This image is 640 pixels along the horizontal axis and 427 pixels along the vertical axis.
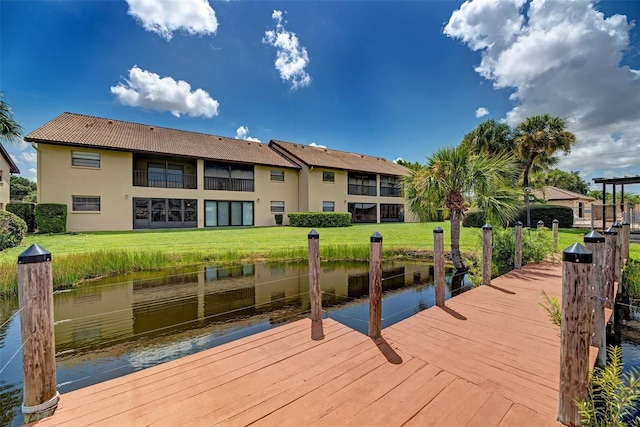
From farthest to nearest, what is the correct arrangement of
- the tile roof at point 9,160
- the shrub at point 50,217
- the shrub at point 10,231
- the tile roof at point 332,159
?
the tile roof at point 332,159
the tile roof at point 9,160
the shrub at point 50,217
the shrub at point 10,231

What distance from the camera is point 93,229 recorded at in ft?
57.4

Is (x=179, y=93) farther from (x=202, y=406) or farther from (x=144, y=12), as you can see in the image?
(x=202, y=406)

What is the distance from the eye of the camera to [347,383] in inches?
107

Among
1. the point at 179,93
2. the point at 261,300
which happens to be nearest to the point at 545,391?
the point at 261,300

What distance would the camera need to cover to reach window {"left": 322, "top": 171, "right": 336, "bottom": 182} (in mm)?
26078

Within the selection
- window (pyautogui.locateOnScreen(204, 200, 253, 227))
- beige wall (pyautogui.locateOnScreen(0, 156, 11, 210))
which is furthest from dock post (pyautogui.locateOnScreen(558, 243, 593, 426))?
beige wall (pyautogui.locateOnScreen(0, 156, 11, 210))

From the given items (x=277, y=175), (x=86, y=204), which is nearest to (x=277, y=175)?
(x=277, y=175)

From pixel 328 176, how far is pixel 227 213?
31.6 ft

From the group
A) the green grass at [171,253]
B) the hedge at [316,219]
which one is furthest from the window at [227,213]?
the green grass at [171,253]

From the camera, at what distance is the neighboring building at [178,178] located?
17.0m

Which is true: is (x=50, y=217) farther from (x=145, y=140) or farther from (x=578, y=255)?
(x=578, y=255)

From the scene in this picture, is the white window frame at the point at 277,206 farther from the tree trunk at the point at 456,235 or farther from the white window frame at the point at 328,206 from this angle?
the tree trunk at the point at 456,235

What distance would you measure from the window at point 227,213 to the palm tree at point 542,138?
2180cm

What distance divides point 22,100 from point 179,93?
22.0 metres
